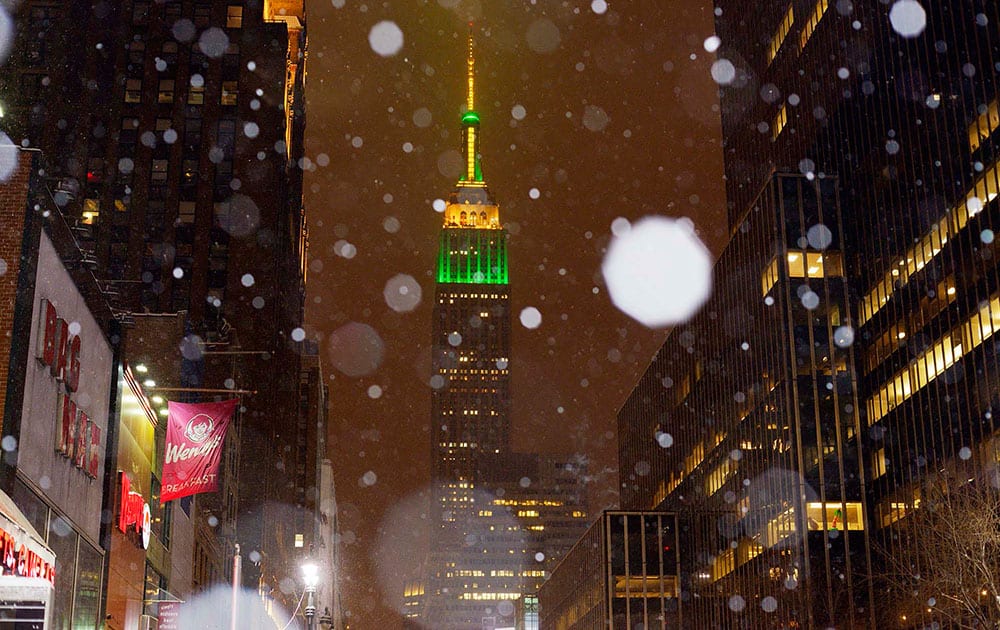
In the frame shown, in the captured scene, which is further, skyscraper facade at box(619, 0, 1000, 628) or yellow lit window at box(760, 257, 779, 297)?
yellow lit window at box(760, 257, 779, 297)

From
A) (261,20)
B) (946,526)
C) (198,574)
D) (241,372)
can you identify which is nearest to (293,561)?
(241,372)

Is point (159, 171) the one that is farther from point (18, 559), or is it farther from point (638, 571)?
point (18, 559)

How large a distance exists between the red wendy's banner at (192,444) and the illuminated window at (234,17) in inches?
3048

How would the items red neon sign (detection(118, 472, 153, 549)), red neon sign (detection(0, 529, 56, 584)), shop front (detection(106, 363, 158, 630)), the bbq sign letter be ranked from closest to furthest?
red neon sign (detection(0, 529, 56, 584))
the bbq sign letter
shop front (detection(106, 363, 158, 630))
red neon sign (detection(118, 472, 153, 549))

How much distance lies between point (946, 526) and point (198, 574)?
3489cm

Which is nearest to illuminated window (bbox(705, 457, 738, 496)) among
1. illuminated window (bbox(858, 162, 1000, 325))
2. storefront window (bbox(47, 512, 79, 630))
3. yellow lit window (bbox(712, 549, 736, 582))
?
yellow lit window (bbox(712, 549, 736, 582))

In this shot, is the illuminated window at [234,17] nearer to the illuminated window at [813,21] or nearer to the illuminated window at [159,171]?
the illuminated window at [159,171]

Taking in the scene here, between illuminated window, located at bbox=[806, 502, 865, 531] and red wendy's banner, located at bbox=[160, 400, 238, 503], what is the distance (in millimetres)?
58036

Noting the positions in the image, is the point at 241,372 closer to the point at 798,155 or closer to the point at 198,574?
the point at 198,574

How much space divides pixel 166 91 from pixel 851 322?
5990 centimetres

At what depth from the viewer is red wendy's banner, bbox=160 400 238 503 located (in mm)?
35594

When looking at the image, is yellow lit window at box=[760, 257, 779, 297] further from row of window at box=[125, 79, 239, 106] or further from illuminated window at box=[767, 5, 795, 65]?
row of window at box=[125, 79, 239, 106]

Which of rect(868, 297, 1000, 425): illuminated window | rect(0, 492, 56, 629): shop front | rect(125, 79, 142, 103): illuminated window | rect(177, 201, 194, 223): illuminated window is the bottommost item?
rect(0, 492, 56, 629): shop front

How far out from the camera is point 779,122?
110812 mm
